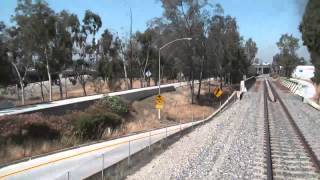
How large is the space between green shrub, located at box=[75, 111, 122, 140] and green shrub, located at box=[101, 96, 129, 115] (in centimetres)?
387

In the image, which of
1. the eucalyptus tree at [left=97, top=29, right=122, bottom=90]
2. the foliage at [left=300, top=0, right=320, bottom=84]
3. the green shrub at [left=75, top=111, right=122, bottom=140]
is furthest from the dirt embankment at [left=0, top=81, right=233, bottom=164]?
the eucalyptus tree at [left=97, top=29, right=122, bottom=90]

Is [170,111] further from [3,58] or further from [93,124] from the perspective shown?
[3,58]

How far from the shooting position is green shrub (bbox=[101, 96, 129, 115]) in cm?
4314

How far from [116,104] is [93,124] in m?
9.31

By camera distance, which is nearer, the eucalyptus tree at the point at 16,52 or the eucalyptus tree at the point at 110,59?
the eucalyptus tree at the point at 16,52

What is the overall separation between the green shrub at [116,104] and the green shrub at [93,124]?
3.87m

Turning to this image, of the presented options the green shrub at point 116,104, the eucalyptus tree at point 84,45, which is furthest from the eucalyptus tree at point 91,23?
the green shrub at point 116,104

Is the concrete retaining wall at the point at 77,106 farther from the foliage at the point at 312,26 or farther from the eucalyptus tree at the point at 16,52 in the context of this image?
the foliage at the point at 312,26

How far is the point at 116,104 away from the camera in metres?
43.9

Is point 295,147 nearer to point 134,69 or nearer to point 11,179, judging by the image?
point 11,179

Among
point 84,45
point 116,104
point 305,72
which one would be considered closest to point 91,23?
point 84,45

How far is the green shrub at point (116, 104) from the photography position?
43.1 m

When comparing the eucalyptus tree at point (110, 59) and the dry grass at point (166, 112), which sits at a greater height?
the eucalyptus tree at point (110, 59)

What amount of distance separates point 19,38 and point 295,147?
4859 centimetres
